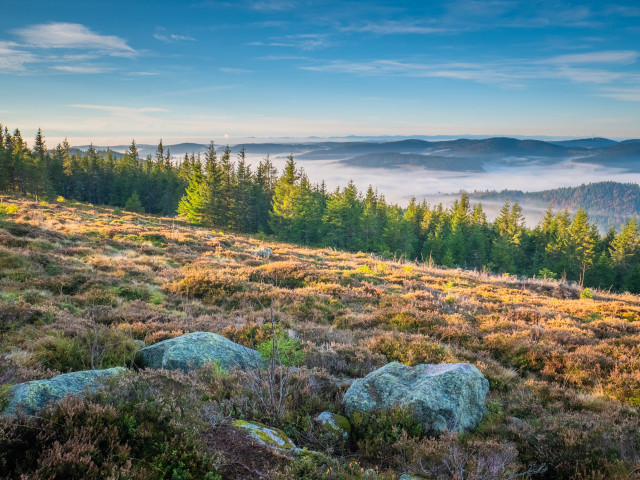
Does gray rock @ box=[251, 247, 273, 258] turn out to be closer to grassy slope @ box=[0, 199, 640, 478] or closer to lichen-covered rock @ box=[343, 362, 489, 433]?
grassy slope @ box=[0, 199, 640, 478]

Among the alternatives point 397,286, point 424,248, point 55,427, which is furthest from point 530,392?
point 424,248

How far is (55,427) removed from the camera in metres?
2.67

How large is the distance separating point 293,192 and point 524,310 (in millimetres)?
44516

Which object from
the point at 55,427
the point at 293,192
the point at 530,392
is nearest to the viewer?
the point at 55,427

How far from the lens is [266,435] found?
12.2ft

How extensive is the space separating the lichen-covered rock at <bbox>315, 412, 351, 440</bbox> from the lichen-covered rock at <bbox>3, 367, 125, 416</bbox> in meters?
2.66

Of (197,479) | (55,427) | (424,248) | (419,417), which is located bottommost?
(424,248)

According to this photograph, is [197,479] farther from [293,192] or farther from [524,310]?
[293,192]

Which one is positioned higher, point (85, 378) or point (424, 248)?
point (85, 378)

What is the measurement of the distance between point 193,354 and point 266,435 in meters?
2.96

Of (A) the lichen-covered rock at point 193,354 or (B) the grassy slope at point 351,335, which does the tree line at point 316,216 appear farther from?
(A) the lichen-covered rock at point 193,354

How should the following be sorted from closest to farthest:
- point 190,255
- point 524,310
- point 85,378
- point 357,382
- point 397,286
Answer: point 85,378, point 357,382, point 524,310, point 397,286, point 190,255

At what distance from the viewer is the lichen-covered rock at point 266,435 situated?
11.7 feet

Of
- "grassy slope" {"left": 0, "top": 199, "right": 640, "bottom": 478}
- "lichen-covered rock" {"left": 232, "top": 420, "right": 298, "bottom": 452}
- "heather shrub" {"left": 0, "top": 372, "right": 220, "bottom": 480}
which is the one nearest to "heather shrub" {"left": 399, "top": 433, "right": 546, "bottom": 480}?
"grassy slope" {"left": 0, "top": 199, "right": 640, "bottom": 478}
